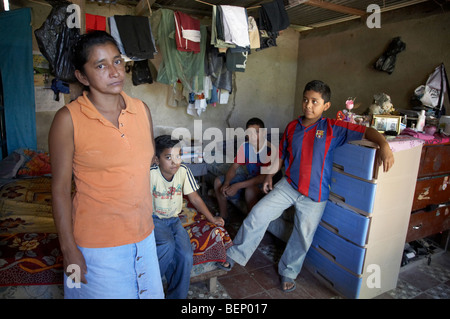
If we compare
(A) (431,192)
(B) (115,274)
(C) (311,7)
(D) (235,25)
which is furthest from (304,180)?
(C) (311,7)

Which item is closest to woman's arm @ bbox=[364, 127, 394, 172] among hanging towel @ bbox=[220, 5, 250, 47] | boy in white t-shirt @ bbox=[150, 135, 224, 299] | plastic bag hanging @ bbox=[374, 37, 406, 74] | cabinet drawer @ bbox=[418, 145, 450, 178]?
cabinet drawer @ bbox=[418, 145, 450, 178]

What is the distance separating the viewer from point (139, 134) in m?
1.29

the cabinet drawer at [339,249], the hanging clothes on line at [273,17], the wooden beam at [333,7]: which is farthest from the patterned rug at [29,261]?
the wooden beam at [333,7]

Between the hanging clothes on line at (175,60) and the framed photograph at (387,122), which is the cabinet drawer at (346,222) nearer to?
the framed photograph at (387,122)

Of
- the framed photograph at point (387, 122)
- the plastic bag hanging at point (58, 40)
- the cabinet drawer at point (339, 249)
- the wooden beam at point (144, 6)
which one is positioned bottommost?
the cabinet drawer at point (339, 249)

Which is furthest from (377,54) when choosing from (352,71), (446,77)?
(446,77)

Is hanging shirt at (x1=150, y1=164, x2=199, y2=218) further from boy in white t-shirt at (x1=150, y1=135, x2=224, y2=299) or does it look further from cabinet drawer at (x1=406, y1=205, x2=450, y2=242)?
cabinet drawer at (x1=406, y1=205, x2=450, y2=242)

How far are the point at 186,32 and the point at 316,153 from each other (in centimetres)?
250

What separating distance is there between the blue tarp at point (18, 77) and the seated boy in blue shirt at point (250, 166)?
3.37m

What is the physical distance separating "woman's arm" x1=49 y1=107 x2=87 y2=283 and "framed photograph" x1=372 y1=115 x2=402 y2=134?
2.52 meters

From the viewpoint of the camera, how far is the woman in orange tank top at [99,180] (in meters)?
1.14

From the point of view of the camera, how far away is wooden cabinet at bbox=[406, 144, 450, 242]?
8.70 ft

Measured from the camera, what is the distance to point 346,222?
2379mm

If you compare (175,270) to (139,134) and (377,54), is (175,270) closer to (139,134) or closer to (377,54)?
(139,134)
